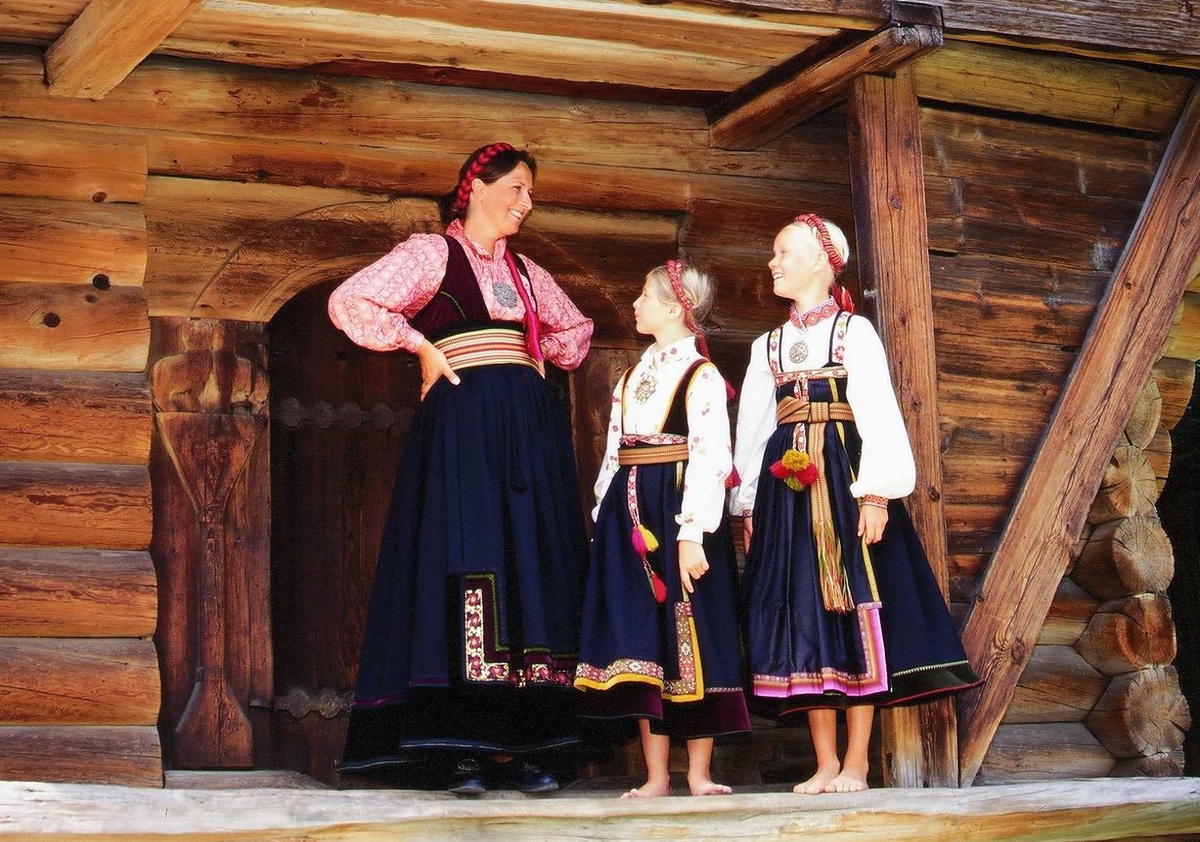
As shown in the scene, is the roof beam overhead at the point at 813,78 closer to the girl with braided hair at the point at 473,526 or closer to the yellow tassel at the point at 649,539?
the girl with braided hair at the point at 473,526

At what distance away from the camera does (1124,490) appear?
18.8ft

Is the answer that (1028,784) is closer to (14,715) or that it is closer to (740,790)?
(740,790)

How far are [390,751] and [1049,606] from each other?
2145 millimetres

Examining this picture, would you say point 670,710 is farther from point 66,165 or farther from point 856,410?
point 66,165

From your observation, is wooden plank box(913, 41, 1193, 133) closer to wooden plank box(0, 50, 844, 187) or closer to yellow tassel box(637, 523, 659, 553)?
wooden plank box(0, 50, 844, 187)

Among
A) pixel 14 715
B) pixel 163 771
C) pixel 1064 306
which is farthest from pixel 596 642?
pixel 1064 306

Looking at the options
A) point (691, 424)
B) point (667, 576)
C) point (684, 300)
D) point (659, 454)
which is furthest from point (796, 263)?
point (667, 576)

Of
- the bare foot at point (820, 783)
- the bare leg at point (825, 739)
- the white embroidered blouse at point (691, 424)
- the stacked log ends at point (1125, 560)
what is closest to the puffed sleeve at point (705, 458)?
the white embroidered blouse at point (691, 424)

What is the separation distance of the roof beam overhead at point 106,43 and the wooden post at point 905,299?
6.82 ft

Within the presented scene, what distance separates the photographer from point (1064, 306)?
224 inches

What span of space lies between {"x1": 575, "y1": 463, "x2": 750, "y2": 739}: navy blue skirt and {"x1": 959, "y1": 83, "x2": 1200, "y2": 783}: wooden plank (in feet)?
2.79

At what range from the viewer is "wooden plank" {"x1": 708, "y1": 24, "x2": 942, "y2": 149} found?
200 inches

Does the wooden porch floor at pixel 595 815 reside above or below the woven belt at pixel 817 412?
below

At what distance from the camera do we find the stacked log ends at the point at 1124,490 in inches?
225
